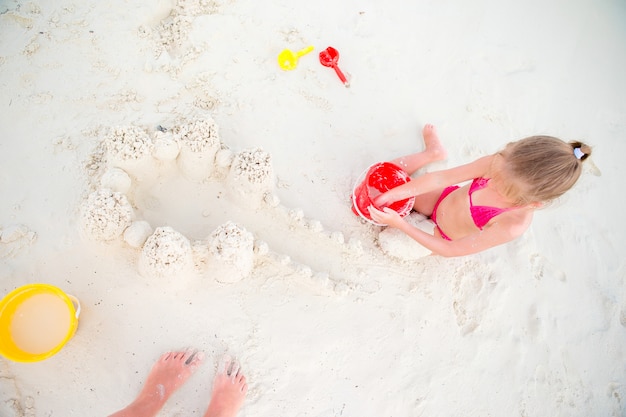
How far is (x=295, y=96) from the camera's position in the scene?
2.35 metres

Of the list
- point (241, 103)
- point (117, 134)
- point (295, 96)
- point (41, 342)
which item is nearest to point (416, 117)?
point (295, 96)

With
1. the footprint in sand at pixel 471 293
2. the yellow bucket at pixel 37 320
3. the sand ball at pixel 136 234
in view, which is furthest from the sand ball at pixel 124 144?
the footprint in sand at pixel 471 293

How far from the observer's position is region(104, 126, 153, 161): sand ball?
6.19 ft

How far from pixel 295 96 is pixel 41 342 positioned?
5.48ft

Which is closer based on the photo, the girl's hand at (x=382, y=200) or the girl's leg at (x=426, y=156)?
the girl's hand at (x=382, y=200)

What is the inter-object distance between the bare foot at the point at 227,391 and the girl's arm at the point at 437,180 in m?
1.00

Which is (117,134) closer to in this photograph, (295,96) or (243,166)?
(243,166)

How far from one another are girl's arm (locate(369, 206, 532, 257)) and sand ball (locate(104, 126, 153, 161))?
109 cm

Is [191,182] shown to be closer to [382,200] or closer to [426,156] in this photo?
[382,200]

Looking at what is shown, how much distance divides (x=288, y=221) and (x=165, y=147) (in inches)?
26.5

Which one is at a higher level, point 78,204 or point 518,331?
point 78,204

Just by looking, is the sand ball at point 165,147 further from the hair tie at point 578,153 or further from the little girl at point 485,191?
the hair tie at point 578,153

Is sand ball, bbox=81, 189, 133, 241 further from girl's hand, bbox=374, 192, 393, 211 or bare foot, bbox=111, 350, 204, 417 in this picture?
girl's hand, bbox=374, 192, 393, 211

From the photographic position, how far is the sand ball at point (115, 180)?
189 cm
